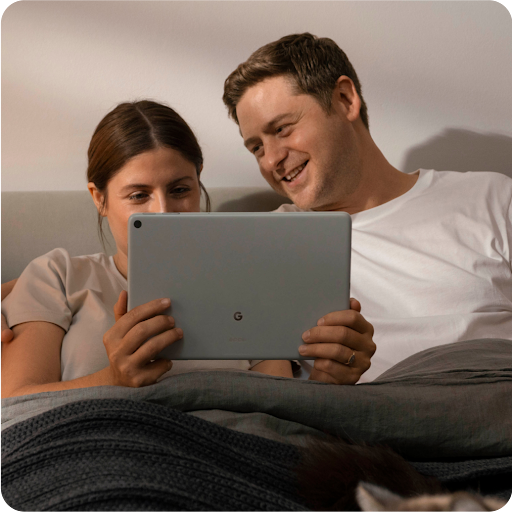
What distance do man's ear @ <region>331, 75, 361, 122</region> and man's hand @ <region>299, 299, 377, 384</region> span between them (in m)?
0.89

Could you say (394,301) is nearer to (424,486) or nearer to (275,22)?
(424,486)

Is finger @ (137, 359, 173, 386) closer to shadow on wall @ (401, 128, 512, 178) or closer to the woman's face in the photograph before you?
the woman's face

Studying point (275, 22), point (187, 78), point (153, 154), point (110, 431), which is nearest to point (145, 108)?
point (153, 154)

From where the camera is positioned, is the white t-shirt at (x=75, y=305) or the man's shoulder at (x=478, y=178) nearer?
the white t-shirt at (x=75, y=305)

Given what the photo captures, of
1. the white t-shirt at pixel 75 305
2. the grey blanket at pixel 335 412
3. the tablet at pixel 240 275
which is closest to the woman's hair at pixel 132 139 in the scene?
the white t-shirt at pixel 75 305

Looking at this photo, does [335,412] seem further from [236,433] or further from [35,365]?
[35,365]

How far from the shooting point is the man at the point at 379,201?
1.28 meters

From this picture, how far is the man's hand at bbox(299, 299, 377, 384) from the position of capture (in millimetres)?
837

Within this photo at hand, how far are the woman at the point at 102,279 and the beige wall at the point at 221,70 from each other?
388 mm

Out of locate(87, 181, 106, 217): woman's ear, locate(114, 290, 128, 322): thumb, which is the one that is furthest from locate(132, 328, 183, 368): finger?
locate(87, 181, 106, 217): woman's ear

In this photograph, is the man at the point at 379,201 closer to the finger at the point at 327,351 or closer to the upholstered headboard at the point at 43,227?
the finger at the point at 327,351

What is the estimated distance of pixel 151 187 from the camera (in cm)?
116

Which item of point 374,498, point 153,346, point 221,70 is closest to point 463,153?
point 221,70

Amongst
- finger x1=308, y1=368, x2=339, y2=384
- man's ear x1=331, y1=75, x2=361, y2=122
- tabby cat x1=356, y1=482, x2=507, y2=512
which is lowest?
tabby cat x1=356, y1=482, x2=507, y2=512
